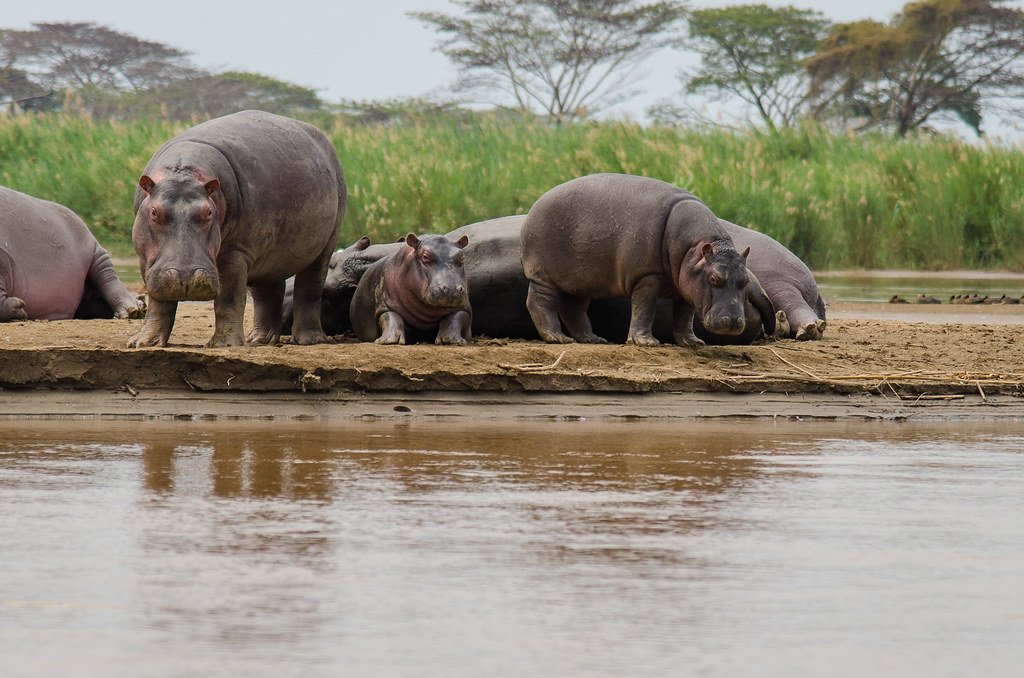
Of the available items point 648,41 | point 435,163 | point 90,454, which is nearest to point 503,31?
point 648,41

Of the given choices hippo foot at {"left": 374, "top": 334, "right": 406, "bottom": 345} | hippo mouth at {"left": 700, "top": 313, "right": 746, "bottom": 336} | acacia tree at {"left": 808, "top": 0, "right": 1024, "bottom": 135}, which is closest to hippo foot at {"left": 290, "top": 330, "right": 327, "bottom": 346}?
hippo foot at {"left": 374, "top": 334, "right": 406, "bottom": 345}

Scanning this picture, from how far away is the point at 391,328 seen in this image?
8188 millimetres

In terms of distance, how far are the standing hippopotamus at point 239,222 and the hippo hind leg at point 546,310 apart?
3.80 feet

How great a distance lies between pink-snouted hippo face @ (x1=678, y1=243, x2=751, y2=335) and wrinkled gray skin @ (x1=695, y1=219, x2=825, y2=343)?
138cm

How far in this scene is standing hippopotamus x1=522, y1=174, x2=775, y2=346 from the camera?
25.3ft

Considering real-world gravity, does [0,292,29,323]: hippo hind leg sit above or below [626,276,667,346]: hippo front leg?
below

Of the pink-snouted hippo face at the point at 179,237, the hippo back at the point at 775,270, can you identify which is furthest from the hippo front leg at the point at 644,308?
the pink-snouted hippo face at the point at 179,237

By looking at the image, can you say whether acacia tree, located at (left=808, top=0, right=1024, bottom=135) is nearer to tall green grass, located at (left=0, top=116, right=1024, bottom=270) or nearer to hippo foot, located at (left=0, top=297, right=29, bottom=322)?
tall green grass, located at (left=0, top=116, right=1024, bottom=270)

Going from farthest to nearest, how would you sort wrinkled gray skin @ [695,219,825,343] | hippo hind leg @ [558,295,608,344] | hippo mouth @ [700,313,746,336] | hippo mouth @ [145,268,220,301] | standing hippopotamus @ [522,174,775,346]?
wrinkled gray skin @ [695,219,825,343], hippo hind leg @ [558,295,608,344], standing hippopotamus @ [522,174,775,346], hippo mouth @ [700,313,746,336], hippo mouth @ [145,268,220,301]

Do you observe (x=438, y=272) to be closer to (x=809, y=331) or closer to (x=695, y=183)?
(x=809, y=331)

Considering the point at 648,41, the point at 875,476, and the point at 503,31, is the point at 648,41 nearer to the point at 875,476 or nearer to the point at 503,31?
the point at 503,31

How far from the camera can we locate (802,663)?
9.07ft

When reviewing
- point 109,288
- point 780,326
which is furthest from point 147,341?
point 780,326

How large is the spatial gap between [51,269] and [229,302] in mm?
2939
